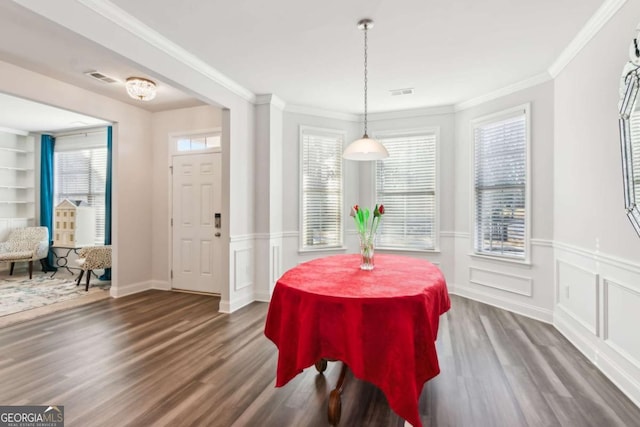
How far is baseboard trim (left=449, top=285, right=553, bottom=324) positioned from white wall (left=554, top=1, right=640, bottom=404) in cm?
21

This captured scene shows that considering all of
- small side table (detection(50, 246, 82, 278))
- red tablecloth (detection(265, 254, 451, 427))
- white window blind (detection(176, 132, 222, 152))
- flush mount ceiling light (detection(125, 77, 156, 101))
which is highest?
flush mount ceiling light (detection(125, 77, 156, 101))

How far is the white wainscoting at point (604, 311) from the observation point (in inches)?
85.9

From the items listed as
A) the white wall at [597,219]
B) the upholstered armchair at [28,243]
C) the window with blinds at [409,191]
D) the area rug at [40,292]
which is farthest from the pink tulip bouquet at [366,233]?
the upholstered armchair at [28,243]

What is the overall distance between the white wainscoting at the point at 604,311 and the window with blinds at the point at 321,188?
2.83 metres

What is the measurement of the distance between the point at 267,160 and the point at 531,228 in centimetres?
332

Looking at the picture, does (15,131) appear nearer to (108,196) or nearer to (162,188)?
(108,196)

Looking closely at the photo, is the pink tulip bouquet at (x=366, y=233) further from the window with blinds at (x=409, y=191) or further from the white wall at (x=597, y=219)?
the window with blinds at (x=409, y=191)

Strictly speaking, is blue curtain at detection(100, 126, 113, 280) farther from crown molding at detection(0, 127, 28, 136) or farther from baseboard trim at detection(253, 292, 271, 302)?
baseboard trim at detection(253, 292, 271, 302)

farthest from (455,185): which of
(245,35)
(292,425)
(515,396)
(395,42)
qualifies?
(292,425)

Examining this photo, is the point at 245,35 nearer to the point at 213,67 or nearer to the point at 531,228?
the point at 213,67

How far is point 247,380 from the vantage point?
2.34 meters

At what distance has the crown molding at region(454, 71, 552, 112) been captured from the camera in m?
3.59

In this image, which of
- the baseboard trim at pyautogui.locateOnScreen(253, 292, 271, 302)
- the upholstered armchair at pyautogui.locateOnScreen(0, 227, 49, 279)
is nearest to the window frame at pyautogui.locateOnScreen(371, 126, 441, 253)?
the baseboard trim at pyautogui.locateOnScreen(253, 292, 271, 302)

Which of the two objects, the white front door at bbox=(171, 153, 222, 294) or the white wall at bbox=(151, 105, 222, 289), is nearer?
the white front door at bbox=(171, 153, 222, 294)
